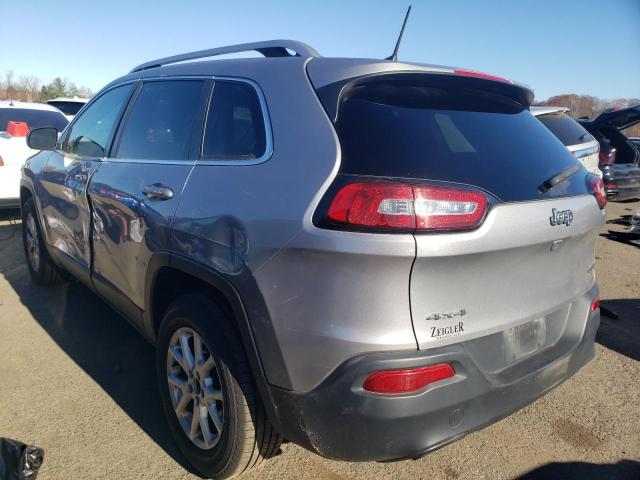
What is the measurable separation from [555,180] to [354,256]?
3.34 ft

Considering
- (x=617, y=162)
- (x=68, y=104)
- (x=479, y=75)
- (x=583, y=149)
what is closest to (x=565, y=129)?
(x=583, y=149)

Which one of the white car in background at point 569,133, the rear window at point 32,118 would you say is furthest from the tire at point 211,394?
the rear window at point 32,118

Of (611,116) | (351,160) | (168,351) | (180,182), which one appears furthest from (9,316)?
(611,116)

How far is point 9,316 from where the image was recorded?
13.9 feet

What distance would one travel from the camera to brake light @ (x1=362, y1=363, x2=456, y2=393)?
1.77 meters

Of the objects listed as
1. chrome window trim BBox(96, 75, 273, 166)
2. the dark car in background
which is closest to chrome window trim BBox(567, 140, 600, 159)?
the dark car in background

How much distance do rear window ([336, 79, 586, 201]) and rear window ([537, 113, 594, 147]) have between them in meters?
4.64

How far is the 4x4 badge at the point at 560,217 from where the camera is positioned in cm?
208

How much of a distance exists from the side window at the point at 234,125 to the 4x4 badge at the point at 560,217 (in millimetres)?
1194

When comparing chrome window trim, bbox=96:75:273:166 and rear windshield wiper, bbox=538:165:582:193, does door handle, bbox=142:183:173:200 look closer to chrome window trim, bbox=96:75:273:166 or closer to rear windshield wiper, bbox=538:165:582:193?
chrome window trim, bbox=96:75:273:166

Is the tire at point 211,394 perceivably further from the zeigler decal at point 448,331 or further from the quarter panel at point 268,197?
the zeigler decal at point 448,331

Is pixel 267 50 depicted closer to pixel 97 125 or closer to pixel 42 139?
pixel 97 125

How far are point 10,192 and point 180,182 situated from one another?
553 cm

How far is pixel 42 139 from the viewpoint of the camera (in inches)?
169
